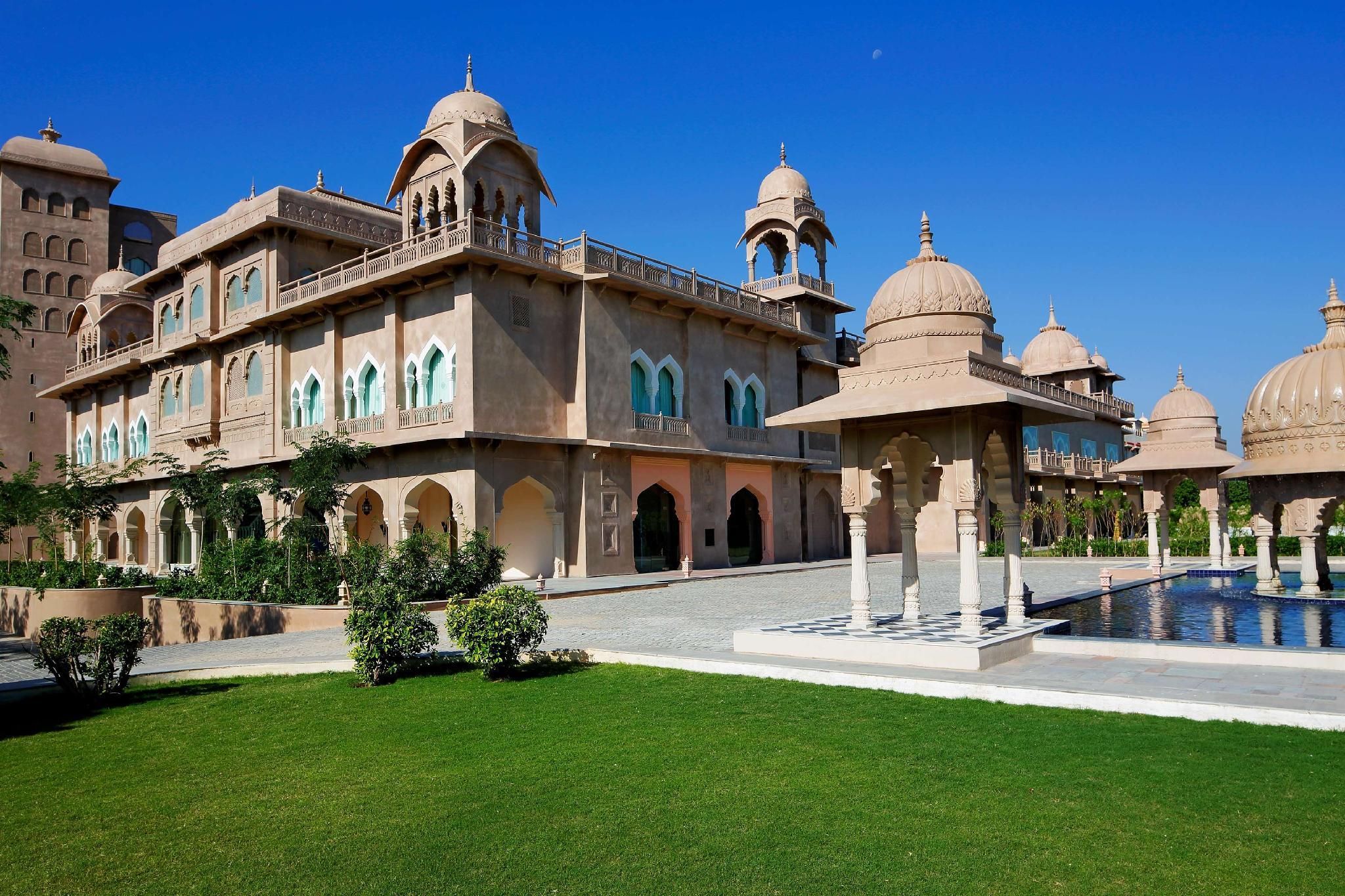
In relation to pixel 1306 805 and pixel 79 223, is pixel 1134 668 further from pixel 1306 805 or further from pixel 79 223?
pixel 79 223

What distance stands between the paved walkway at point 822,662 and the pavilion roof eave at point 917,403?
107 inches

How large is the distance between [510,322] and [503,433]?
8.93 ft

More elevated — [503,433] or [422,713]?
[503,433]

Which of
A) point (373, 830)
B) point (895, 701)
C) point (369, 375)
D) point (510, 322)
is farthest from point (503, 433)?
point (373, 830)

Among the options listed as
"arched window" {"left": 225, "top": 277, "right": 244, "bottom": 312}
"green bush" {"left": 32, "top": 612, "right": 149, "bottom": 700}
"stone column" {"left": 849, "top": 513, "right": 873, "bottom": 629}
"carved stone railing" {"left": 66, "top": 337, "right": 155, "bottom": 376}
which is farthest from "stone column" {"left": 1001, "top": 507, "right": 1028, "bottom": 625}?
"carved stone railing" {"left": 66, "top": 337, "right": 155, "bottom": 376}

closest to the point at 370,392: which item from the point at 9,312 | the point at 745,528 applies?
the point at 745,528

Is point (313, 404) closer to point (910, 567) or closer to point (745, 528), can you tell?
point (745, 528)

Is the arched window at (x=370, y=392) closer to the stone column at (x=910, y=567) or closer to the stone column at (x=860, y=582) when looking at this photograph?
the stone column at (x=910, y=567)

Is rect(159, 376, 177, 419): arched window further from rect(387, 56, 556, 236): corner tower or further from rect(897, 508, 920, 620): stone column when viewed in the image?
rect(897, 508, 920, 620): stone column

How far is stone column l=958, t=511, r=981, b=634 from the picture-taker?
9922 millimetres

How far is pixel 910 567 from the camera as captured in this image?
1213 centimetres

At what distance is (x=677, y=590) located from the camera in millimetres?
20453

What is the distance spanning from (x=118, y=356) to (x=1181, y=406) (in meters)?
34.3

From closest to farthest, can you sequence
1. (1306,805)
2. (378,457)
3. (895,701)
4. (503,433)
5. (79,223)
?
(1306,805)
(895,701)
(503,433)
(378,457)
(79,223)
